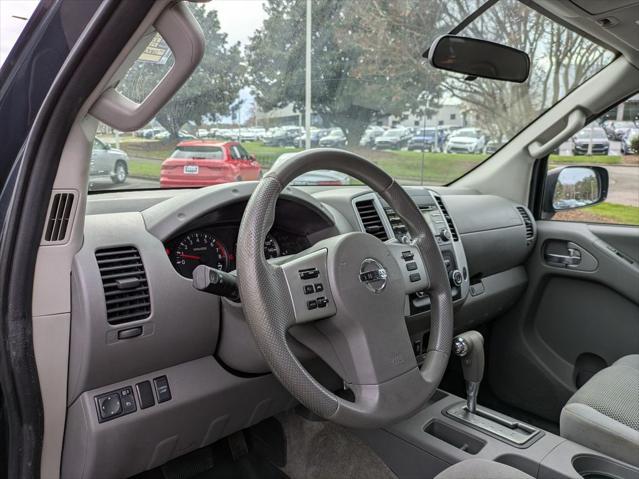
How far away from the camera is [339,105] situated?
339 centimetres

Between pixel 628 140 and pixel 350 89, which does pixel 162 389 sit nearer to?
pixel 350 89

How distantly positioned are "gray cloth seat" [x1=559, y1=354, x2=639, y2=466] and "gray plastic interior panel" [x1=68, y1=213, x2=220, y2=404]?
121 cm

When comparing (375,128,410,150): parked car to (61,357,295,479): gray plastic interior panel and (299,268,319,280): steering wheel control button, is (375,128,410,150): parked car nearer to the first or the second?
(61,357,295,479): gray plastic interior panel

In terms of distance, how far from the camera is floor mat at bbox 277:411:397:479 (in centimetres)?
205

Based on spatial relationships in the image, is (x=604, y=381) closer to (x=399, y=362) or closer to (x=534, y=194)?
(x=399, y=362)

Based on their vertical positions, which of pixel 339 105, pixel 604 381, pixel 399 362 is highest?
pixel 339 105

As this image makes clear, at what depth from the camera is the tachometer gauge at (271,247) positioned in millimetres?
1949

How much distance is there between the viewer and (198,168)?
2.14 m

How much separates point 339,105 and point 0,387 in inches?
97.8

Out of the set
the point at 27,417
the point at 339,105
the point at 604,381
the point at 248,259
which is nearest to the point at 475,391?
the point at 604,381

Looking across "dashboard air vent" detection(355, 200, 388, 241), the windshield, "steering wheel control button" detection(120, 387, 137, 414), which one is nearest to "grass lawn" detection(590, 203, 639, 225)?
A: the windshield

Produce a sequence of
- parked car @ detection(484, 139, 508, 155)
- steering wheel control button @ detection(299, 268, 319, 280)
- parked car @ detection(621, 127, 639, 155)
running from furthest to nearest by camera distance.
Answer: parked car @ detection(484, 139, 508, 155), parked car @ detection(621, 127, 639, 155), steering wheel control button @ detection(299, 268, 319, 280)

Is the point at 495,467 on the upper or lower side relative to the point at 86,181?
lower

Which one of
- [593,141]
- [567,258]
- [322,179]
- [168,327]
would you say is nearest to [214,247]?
→ [168,327]
